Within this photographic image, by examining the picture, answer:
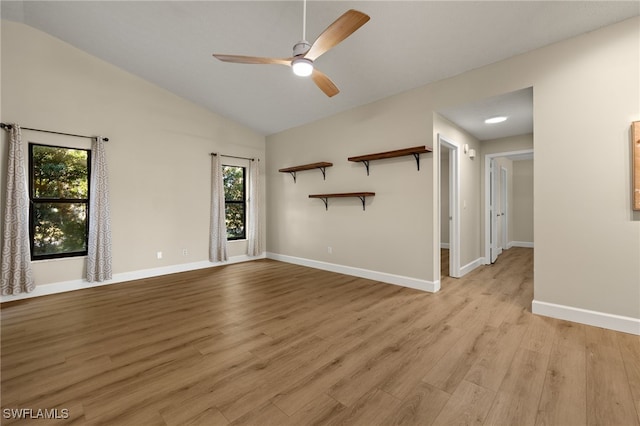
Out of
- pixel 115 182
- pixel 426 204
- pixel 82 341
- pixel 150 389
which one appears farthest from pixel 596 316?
pixel 115 182

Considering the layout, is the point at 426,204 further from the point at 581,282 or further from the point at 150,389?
the point at 150,389

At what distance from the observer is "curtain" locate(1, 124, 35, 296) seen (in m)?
3.37

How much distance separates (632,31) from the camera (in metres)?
2.41

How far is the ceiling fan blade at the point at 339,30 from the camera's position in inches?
71.0

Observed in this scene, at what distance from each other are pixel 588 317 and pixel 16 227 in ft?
21.6

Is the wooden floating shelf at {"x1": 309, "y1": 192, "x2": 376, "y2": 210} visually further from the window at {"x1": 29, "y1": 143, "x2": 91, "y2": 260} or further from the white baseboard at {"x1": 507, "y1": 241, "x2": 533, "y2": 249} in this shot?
the white baseboard at {"x1": 507, "y1": 241, "x2": 533, "y2": 249}

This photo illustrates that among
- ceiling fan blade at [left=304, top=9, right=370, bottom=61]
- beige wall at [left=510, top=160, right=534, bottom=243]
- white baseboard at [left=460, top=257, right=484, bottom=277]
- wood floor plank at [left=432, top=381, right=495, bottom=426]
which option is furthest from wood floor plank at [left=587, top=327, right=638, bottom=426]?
beige wall at [left=510, top=160, right=534, bottom=243]

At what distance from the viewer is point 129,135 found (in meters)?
4.40

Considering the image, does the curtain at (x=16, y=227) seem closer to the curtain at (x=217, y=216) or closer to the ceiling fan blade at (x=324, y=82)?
the curtain at (x=217, y=216)

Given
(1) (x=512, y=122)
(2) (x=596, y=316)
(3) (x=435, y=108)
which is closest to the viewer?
(2) (x=596, y=316)

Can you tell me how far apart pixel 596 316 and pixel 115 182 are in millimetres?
6288

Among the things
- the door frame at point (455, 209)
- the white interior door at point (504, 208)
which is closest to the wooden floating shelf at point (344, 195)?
the door frame at point (455, 209)

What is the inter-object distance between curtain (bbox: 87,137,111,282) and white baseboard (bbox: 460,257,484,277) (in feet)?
18.4

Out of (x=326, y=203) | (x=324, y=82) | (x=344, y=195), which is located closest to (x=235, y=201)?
(x=326, y=203)
